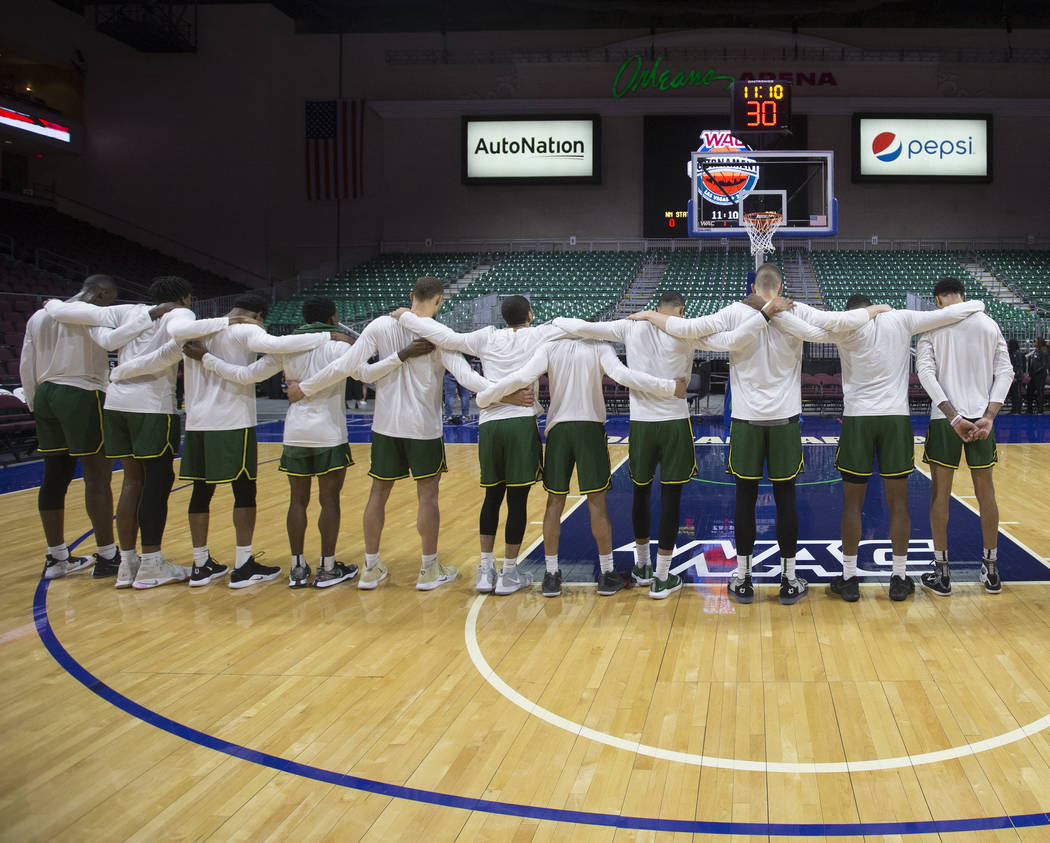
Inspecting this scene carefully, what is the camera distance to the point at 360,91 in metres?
24.6

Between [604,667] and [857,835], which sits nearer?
[857,835]

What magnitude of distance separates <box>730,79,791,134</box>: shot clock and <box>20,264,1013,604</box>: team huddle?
378 inches

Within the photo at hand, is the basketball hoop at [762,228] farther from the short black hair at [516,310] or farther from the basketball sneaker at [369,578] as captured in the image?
the basketball sneaker at [369,578]

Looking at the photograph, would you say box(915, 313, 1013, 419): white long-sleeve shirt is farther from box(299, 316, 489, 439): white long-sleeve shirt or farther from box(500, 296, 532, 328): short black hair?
box(299, 316, 489, 439): white long-sleeve shirt

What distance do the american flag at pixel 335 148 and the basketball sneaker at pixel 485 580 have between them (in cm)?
2088

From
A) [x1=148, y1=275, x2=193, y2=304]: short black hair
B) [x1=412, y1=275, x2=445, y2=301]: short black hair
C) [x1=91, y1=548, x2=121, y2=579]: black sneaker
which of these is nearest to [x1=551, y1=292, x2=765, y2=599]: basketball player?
[x1=412, y1=275, x2=445, y2=301]: short black hair

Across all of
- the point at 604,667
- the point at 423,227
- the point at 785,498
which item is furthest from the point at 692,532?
the point at 423,227

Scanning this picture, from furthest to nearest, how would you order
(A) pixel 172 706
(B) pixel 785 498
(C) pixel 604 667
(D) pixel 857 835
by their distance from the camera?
1. (B) pixel 785 498
2. (C) pixel 604 667
3. (A) pixel 172 706
4. (D) pixel 857 835

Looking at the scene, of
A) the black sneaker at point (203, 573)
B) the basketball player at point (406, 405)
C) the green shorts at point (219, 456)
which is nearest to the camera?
the basketball player at point (406, 405)

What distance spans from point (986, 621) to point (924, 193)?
2272cm

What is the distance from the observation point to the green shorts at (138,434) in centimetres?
509

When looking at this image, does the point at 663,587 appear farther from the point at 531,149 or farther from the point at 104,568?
the point at 531,149

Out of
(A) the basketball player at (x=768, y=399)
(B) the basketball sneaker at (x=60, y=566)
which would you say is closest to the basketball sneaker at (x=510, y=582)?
(A) the basketball player at (x=768, y=399)

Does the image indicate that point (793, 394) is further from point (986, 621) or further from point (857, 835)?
point (857, 835)
